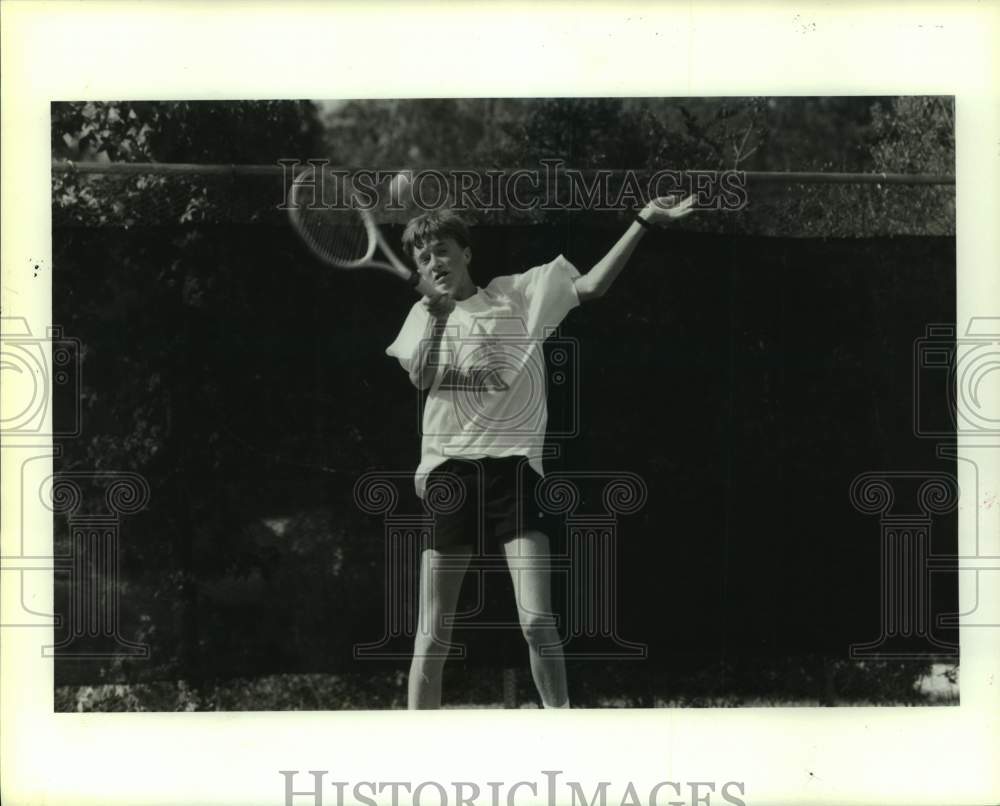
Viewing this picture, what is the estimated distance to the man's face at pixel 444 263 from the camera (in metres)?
5.79

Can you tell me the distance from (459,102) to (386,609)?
6.00 feet

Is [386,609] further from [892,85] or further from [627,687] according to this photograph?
[892,85]

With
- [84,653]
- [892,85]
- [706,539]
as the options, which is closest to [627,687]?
[706,539]

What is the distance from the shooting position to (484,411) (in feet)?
19.0

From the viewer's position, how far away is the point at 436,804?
5.73 m

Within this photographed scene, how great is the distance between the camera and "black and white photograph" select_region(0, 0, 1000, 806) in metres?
5.76
